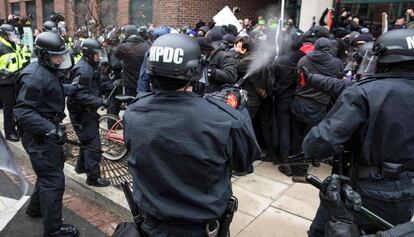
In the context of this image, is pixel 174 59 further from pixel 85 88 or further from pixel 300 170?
pixel 300 170

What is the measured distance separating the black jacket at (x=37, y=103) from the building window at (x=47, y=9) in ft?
57.5

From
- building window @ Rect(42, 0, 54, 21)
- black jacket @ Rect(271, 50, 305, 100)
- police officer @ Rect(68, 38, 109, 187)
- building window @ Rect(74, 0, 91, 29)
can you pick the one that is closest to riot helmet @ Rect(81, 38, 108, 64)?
police officer @ Rect(68, 38, 109, 187)

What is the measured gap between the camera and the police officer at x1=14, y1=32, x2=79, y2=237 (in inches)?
133

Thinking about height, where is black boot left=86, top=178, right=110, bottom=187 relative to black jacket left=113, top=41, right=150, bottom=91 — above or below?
below

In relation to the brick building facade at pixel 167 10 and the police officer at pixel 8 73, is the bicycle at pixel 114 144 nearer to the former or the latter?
the police officer at pixel 8 73

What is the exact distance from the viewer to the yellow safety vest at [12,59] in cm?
660

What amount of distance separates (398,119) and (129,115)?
167cm

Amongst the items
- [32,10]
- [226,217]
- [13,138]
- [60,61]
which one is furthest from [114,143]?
[32,10]

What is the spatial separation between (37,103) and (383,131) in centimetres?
289

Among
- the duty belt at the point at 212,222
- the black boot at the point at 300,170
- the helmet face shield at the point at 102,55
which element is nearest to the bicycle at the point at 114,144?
the helmet face shield at the point at 102,55

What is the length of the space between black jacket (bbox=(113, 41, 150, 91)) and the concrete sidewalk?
209 cm

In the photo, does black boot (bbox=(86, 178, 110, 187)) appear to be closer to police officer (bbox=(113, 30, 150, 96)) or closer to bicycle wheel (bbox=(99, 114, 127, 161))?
bicycle wheel (bbox=(99, 114, 127, 161))

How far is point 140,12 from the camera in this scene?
14.1m

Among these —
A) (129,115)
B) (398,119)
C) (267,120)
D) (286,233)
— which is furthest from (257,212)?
(129,115)
